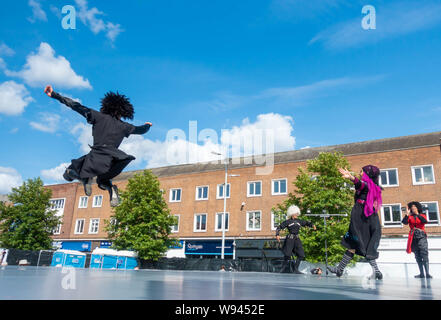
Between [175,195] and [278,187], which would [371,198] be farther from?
[175,195]

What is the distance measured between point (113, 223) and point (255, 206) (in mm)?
13775

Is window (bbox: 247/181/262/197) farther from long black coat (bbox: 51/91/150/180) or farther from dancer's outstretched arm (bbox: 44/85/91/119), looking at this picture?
dancer's outstretched arm (bbox: 44/85/91/119)

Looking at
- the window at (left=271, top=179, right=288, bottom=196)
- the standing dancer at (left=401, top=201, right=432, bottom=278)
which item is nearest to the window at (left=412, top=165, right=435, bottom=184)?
the window at (left=271, top=179, right=288, bottom=196)

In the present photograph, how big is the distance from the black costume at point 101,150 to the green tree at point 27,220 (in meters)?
35.2

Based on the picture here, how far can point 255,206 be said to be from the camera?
34.8 m

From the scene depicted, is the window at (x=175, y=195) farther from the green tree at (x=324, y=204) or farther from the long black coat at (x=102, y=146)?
the long black coat at (x=102, y=146)

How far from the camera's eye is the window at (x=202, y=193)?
3801 cm

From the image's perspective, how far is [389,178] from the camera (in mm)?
29688

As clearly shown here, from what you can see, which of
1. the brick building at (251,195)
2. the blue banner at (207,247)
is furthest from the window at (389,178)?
the blue banner at (207,247)

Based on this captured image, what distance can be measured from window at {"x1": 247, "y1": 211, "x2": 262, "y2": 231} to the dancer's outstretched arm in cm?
2978
